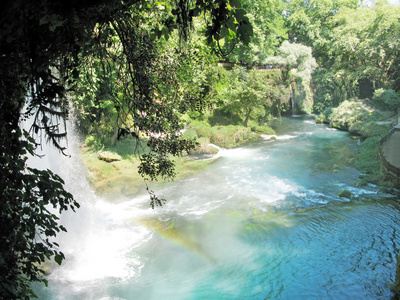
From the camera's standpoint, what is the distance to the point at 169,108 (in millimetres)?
4312

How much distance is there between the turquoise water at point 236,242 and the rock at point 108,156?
9.87ft

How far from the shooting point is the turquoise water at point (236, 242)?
6586 millimetres

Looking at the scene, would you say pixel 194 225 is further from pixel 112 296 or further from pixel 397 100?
pixel 397 100

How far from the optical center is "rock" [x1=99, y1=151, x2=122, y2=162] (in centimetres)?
1374

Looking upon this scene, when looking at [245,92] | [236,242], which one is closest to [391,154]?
[236,242]

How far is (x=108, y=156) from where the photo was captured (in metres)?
13.8

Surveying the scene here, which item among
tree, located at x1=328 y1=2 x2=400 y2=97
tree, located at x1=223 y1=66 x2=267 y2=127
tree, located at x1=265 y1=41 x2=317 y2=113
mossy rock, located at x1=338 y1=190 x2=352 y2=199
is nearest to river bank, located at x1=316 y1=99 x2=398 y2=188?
mossy rock, located at x1=338 y1=190 x2=352 y2=199

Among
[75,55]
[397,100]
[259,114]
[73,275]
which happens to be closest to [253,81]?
[259,114]

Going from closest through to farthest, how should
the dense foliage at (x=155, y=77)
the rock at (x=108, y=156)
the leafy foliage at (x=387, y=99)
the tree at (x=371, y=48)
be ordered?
the dense foliage at (x=155, y=77)
the rock at (x=108, y=156)
the leafy foliage at (x=387, y=99)
the tree at (x=371, y=48)

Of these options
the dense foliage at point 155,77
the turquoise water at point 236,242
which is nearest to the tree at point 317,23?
the dense foliage at point 155,77

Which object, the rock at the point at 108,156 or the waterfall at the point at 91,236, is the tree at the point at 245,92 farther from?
the waterfall at the point at 91,236

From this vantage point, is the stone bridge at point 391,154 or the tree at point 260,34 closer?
the stone bridge at point 391,154

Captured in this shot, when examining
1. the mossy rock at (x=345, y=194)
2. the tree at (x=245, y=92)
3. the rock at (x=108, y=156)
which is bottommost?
the mossy rock at (x=345, y=194)

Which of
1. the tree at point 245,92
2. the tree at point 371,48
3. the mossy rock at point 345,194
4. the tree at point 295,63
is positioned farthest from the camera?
the tree at point 295,63
